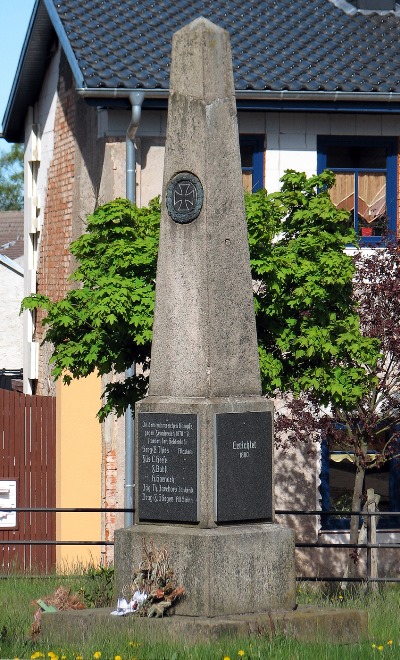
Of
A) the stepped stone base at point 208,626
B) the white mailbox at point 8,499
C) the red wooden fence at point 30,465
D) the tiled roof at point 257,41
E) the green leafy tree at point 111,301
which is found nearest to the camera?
the stepped stone base at point 208,626

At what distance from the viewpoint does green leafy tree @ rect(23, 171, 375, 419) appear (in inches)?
535

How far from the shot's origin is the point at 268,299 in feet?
45.4

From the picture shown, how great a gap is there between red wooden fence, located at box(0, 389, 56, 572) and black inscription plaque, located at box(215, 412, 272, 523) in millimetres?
9482

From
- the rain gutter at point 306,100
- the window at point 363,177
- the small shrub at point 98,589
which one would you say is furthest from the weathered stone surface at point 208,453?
the window at point 363,177

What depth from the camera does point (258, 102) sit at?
18922 mm

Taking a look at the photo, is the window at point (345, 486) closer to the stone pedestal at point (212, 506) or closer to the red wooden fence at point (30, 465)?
the red wooden fence at point (30, 465)

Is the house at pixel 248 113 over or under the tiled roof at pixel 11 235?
under

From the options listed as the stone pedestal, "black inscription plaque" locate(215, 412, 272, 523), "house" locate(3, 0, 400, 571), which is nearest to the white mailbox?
"house" locate(3, 0, 400, 571)

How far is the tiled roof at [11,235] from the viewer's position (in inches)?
1660

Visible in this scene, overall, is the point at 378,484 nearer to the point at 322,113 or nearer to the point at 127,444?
the point at 127,444

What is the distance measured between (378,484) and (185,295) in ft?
30.4

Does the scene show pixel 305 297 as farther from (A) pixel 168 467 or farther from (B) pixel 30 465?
(B) pixel 30 465

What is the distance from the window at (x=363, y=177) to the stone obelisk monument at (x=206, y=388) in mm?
8447

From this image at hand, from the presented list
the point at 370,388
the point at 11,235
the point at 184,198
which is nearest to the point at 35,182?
the point at 370,388
